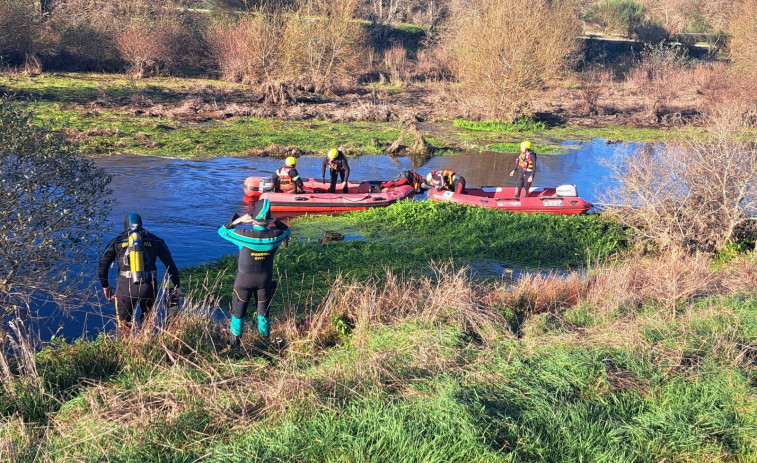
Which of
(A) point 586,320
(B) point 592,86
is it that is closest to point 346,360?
(A) point 586,320

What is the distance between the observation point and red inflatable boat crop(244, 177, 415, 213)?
15016mm

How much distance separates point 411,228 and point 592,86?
27.6 m

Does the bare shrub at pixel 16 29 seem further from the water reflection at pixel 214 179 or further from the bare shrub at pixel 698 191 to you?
the bare shrub at pixel 698 191

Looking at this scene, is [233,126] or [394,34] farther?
[394,34]

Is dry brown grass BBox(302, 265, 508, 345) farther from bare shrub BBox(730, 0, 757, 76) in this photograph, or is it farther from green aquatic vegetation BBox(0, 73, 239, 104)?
bare shrub BBox(730, 0, 757, 76)

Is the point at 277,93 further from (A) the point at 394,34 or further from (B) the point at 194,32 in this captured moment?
(A) the point at 394,34

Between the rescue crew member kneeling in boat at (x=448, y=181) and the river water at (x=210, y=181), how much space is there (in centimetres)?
316

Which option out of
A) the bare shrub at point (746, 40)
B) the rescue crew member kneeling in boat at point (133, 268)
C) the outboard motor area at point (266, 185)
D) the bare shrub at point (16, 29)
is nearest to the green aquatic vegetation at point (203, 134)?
the outboard motor area at point (266, 185)

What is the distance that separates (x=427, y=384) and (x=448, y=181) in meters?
11.2

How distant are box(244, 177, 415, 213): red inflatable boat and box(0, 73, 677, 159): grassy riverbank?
570cm

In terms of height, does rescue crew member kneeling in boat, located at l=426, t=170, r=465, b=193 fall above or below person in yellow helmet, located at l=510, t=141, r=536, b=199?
below

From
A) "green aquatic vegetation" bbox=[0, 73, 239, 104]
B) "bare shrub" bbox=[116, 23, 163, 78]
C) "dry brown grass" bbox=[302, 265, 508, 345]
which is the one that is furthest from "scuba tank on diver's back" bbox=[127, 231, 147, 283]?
"bare shrub" bbox=[116, 23, 163, 78]

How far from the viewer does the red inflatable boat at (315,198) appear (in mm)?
15016

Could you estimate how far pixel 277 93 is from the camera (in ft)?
98.5
